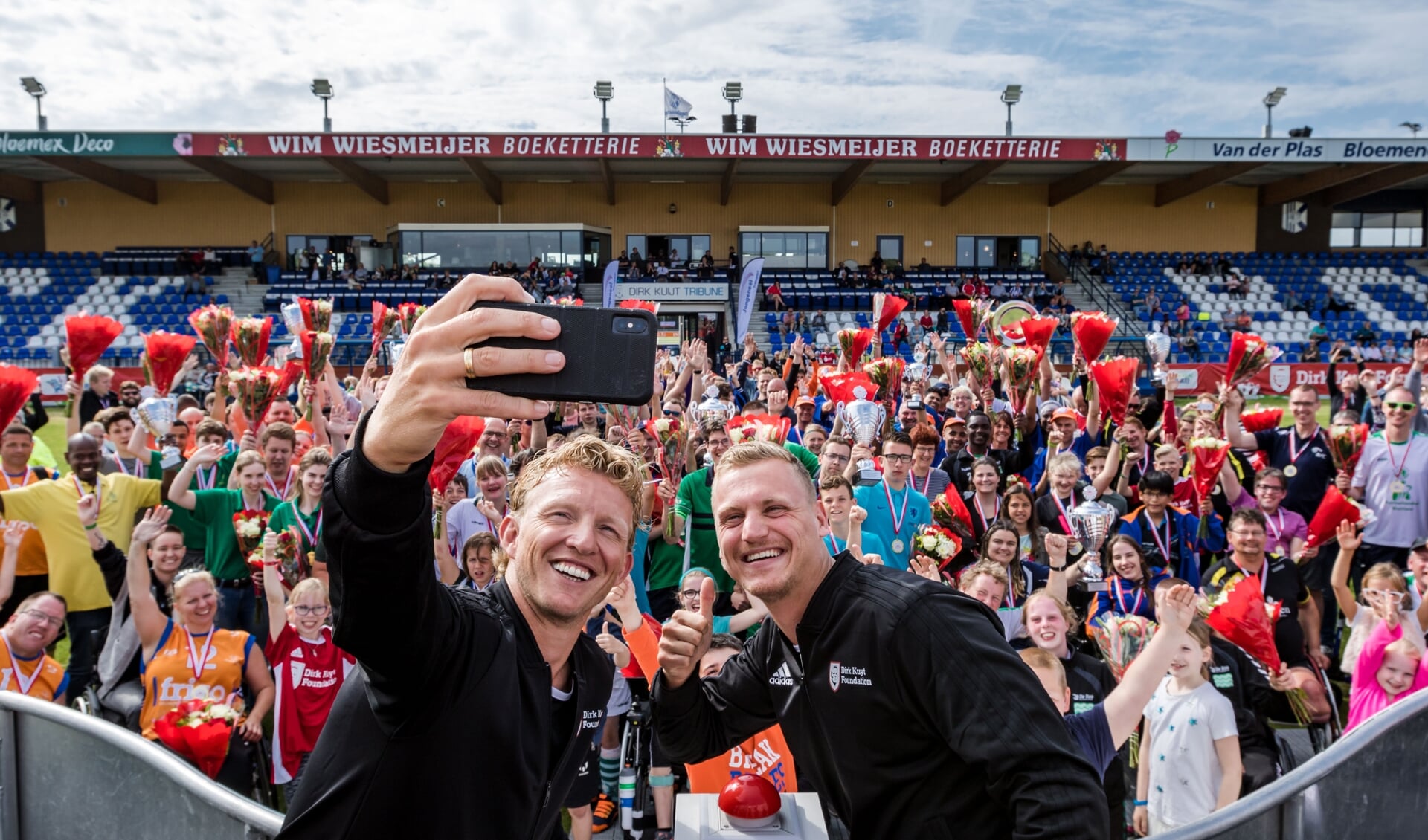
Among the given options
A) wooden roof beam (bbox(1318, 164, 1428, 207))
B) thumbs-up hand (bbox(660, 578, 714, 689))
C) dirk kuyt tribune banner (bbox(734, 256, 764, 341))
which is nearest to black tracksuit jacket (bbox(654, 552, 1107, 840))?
thumbs-up hand (bbox(660, 578, 714, 689))

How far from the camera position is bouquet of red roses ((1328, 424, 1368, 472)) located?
7148 millimetres

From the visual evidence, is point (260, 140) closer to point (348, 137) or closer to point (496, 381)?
point (348, 137)

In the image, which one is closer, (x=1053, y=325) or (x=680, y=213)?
(x=1053, y=325)

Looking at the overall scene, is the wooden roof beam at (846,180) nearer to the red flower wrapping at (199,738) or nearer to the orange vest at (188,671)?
the orange vest at (188,671)

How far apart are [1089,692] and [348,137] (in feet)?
99.3

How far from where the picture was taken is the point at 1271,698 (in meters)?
5.03

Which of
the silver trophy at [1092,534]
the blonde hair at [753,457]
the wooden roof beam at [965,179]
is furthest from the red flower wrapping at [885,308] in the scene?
the wooden roof beam at [965,179]

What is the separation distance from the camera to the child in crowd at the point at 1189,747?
3898 mm

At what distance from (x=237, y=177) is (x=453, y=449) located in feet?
106

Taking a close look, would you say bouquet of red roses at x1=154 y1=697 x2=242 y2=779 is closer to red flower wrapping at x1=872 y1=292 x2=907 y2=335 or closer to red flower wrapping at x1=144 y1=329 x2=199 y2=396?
red flower wrapping at x1=144 y1=329 x2=199 y2=396

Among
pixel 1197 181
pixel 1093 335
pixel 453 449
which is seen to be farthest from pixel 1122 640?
pixel 1197 181

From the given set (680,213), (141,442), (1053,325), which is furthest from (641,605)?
(680,213)

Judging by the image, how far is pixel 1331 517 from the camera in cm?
607

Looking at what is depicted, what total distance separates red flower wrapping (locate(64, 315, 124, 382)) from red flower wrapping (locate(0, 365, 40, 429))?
2723 millimetres
